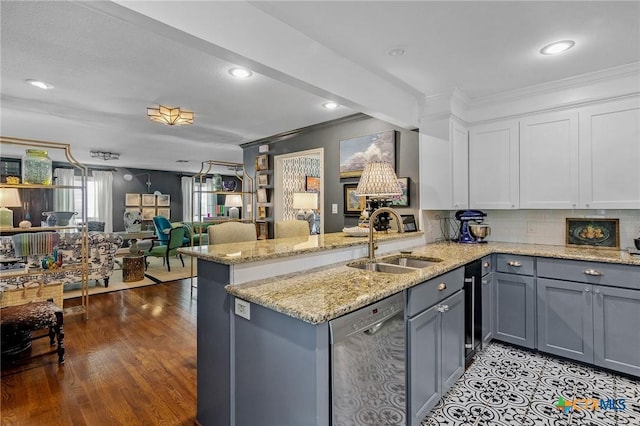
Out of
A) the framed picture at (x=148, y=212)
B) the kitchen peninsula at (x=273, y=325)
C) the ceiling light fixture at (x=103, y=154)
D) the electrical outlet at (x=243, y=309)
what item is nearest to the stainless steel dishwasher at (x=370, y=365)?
the kitchen peninsula at (x=273, y=325)

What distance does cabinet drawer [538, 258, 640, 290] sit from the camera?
2.31 m

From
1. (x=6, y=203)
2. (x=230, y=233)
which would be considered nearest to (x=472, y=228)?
(x=230, y=233)

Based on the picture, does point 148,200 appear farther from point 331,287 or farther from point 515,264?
point 515,264

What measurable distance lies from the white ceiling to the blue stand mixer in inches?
44.9

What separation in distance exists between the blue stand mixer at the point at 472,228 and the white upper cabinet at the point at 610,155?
2.69ft

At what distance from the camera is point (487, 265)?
2816 millimetres

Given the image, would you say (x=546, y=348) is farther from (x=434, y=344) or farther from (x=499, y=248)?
(x=434, y=344)

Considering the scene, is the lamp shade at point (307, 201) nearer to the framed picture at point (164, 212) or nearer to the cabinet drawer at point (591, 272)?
the cabinet drawer at point (591, 272)

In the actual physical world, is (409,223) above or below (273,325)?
above

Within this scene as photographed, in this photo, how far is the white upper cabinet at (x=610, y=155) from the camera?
8.54 feet

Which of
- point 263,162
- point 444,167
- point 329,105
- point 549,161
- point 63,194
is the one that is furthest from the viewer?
point 63,194

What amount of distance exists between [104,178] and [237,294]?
9593 millimetres

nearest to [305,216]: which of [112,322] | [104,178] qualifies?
[112,322]

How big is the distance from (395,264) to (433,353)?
777 millimetres
